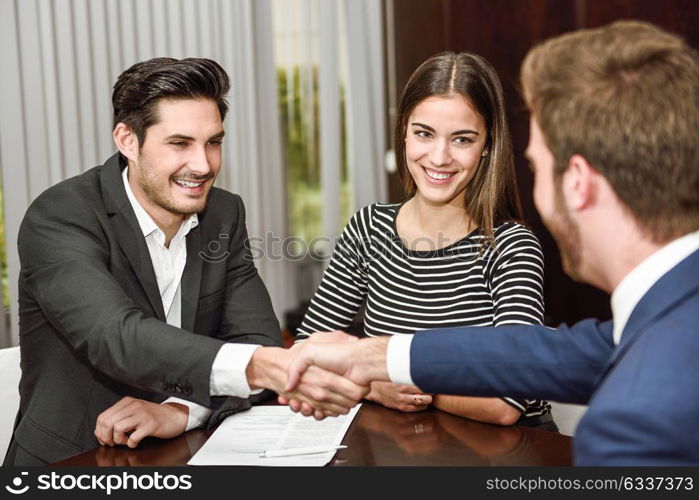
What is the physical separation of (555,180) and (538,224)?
3082mm

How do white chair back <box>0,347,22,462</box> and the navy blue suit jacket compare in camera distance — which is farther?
white chair back <box>0,347,22,462</box>

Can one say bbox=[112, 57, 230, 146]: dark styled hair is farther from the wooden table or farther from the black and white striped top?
the wooden table

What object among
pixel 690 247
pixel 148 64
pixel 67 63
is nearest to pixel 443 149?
pixel 148 64

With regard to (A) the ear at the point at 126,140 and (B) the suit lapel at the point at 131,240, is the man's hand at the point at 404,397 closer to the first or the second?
(B) the suit lapel at the point at 131,240

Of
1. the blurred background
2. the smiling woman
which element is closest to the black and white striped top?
the smiling woman

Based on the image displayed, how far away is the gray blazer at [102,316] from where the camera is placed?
5.17 feet

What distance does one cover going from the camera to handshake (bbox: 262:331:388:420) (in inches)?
61.6

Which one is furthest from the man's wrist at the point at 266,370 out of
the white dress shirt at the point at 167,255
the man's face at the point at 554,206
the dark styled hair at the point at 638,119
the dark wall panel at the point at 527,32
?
the dark wall panel at the point at 527,32

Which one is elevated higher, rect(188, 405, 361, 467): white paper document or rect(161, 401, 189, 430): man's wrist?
rect(161, 401, 189, 430): man's wrist

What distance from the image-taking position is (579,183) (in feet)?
3.80

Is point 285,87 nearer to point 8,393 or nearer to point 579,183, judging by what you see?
point 8,393

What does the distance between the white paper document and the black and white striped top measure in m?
0.44

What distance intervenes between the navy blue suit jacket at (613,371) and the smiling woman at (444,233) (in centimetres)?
57

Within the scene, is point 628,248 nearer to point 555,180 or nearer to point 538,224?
point 555,180
